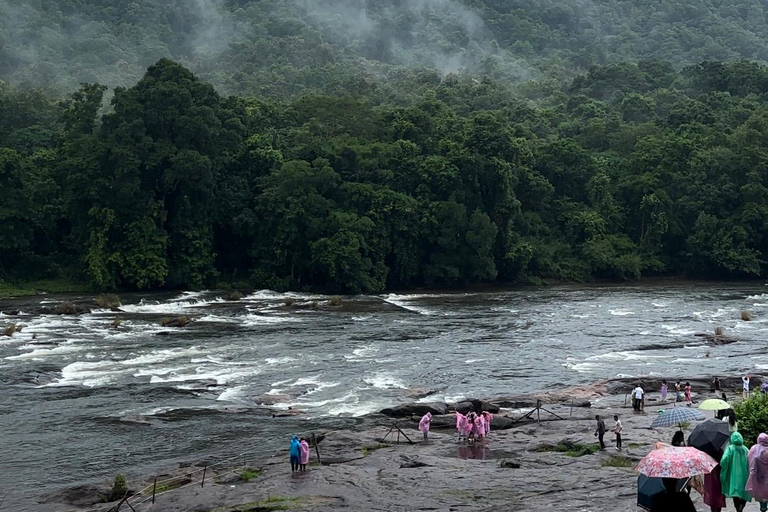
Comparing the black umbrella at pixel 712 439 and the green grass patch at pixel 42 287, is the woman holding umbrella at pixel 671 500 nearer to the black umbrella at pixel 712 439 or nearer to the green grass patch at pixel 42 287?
the black umbrella at pixel 712 439

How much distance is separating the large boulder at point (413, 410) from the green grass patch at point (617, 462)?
760 cm

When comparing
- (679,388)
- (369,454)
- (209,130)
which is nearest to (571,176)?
(209,130)

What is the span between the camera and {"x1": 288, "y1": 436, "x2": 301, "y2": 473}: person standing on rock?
22.8 m

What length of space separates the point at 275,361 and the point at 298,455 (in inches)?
645

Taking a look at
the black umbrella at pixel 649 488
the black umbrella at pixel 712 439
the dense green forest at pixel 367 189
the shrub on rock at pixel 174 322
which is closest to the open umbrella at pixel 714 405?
the black umbrella at pixel 712 439

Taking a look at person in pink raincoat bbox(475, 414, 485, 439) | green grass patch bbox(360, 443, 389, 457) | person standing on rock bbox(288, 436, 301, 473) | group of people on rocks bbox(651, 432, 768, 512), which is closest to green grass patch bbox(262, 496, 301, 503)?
person standing on rock bbox(288, 436, 301, 473)

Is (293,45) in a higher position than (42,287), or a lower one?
higher

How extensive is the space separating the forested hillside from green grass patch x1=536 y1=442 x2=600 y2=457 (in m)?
38.9

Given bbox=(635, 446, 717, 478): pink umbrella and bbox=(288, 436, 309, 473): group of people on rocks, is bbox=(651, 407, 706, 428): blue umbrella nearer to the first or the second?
bbox=(635, 446, 717, 478): pink umbrella

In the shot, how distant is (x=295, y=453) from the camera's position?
22875 millimetres

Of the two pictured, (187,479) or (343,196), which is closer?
(187,479)

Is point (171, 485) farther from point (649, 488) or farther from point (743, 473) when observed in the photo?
point (743, 473)

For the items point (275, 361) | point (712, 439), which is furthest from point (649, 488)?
point (275, 361)

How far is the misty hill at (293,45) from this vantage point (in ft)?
433
